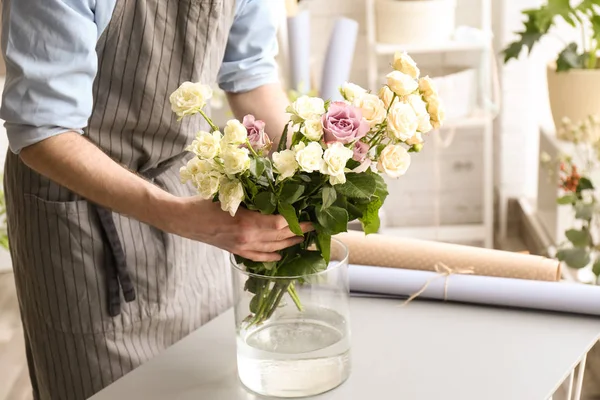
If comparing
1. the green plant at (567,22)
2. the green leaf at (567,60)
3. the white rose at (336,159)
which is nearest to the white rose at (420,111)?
the white rose at (336,159)

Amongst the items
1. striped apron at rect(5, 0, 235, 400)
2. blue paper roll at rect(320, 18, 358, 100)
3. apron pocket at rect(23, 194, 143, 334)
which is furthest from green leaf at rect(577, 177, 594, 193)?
apron pocket at rect(23, 194, 143, 334)

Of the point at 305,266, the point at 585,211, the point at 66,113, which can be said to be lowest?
the point at 585,211

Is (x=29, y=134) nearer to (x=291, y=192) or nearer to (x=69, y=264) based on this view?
(x=69, y=264)

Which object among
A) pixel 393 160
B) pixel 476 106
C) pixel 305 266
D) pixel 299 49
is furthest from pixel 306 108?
pixel 476 106

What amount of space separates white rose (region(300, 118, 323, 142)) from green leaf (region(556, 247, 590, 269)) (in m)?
1.80

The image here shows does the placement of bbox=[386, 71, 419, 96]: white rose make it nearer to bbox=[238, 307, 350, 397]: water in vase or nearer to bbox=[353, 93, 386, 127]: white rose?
bbox=[353, 93, 386, 127]: white rose

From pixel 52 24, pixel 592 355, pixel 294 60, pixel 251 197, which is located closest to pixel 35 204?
pixel 52 24

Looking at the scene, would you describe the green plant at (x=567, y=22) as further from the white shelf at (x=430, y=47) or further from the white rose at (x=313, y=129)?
the white rose at (x=313, y=129)

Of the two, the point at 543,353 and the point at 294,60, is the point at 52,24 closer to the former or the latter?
the point at 543,353

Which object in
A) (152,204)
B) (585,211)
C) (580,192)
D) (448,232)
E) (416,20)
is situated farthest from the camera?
(448,232)

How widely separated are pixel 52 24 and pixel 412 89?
1.85 feet

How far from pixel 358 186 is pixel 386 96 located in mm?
125

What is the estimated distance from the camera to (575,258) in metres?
2.71

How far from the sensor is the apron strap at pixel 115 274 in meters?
1.60
